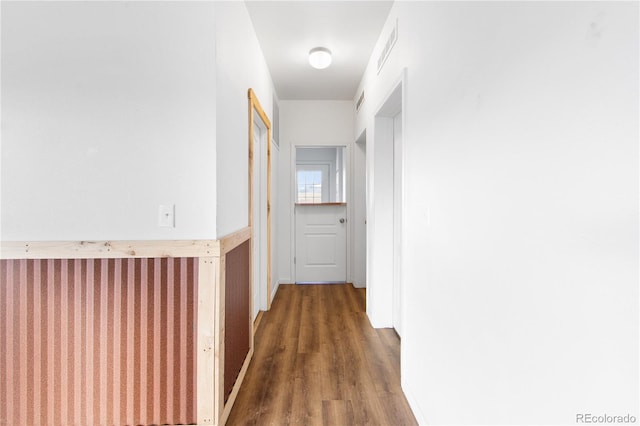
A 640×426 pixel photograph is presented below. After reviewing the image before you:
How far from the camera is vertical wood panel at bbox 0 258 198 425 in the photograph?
1461 mm

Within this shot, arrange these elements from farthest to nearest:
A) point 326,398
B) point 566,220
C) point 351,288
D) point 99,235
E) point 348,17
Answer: point 351,288 < point 348,17 < point 326,398 < point 99,235 < point 566,220

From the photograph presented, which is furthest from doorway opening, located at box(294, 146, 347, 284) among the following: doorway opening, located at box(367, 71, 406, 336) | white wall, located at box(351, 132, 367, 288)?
doorway opening, located at box(367, 71, 406, 336)

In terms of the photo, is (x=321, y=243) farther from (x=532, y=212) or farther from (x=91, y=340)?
(x=532, y=212)

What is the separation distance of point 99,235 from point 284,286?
2.90m

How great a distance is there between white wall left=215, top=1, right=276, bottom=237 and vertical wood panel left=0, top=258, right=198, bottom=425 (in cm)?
45

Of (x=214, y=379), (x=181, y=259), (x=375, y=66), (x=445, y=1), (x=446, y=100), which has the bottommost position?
(x=214, y=379)

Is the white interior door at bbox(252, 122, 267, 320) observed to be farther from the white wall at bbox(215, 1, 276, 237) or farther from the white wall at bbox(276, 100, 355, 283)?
the white wall at bbox(276, 100, 355, 283)

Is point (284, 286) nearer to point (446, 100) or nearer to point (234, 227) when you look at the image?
point (234, 227)

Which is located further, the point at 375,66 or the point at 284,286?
the point at 284,286

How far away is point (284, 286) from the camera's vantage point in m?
4.19

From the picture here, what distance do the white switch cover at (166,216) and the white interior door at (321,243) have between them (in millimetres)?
2816

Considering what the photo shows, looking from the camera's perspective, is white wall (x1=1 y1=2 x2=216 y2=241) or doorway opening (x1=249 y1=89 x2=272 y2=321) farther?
doorway opening (x1=249 y1=89 x2=272 y2=321)

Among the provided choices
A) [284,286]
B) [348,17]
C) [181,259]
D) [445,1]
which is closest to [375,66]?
[348,17]

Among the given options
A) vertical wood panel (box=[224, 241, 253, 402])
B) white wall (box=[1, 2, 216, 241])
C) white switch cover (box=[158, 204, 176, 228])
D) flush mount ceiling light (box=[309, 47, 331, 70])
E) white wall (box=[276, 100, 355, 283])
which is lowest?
vertical wood panel (box=[224, 241, 253, 402])
